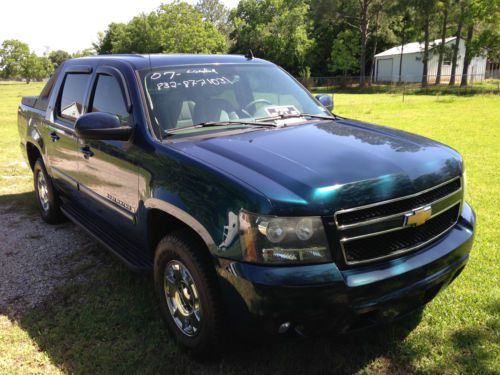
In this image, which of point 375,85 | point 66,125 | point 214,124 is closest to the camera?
point 214,124

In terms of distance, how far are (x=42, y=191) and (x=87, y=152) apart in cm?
213

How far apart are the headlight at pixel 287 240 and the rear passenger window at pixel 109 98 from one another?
1613mm

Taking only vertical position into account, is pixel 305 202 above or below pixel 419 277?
above

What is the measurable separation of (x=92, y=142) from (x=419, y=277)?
8.98ft

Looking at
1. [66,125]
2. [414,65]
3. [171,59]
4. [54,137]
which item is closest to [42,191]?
[54,137]

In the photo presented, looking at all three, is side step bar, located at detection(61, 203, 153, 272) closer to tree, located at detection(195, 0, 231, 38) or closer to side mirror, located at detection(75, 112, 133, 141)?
side mirror, located at detection(75, 112, 133, 141)

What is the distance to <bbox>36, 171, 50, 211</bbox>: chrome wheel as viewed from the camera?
548 centimetres

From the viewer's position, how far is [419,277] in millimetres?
2549

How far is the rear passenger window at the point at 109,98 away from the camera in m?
3.52

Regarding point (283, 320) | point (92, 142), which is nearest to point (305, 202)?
point (283, 320)

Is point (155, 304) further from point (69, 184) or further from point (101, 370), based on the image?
point (69, 184)

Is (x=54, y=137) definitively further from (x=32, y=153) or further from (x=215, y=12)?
(x=215, y=12)

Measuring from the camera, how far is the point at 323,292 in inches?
89.0

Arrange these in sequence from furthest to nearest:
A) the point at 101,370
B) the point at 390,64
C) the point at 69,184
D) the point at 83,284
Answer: the point at 390,64
the point at 69,184
the point at 83,284
the point at 101,370
